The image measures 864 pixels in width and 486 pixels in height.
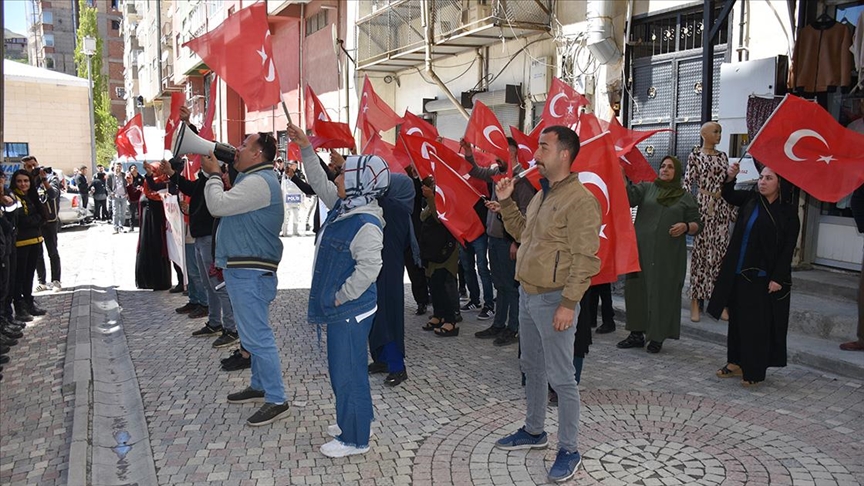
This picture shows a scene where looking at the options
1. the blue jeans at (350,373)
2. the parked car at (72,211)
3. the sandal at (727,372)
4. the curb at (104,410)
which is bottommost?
the curb at (104,410)

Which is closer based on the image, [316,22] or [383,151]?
[383,151]

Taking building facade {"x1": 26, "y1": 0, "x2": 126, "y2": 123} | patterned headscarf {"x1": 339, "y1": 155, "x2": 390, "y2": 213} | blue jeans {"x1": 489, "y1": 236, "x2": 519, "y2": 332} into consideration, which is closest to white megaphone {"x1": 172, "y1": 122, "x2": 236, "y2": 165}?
patterned headscarf {"x1": 339, "y1": 155, "x2": 390, "y2": 213}

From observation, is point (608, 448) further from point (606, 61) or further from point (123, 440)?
point (606, 61)

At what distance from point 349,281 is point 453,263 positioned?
3742mm

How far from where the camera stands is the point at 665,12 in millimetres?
10773

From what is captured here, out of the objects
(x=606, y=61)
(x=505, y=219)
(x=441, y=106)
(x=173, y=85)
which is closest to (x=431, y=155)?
(x=505, y=219)

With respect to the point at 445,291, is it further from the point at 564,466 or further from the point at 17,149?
the point at 17,149

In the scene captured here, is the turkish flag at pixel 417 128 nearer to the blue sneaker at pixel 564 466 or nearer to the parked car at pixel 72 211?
the blue sneaker at pixel 564 466

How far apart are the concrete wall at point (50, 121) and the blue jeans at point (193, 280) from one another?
1406 inches

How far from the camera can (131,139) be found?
13.5 metres

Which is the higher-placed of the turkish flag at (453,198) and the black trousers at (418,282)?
the turkish flag at (453,198)

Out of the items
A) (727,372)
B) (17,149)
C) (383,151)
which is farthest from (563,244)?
(17,149)

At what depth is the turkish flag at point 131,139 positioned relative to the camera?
527 inches

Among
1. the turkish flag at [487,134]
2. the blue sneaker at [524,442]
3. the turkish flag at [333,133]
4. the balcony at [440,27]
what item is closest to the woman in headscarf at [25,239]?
the turkish flag at [333,133]
